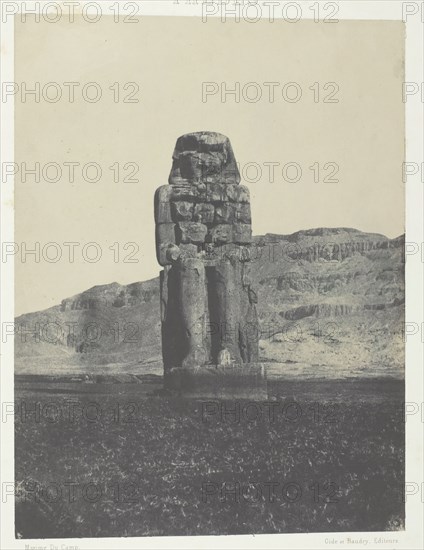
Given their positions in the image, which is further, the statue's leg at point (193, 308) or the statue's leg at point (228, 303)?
the statue's leg at point (228, 303)

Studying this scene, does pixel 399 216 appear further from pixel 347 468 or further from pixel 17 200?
pixel 17 200

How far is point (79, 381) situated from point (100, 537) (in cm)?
226

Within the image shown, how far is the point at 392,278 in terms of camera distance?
15.6 meters

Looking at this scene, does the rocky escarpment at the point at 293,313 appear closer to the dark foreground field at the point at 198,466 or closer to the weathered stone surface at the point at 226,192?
the dark foreground field at the point at 198,466

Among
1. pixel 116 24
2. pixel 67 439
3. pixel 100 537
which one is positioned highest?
pixel 116 24

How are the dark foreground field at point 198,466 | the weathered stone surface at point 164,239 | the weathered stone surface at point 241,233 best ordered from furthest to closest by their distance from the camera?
1. the weathered stone surface at point 241,233
2. the weathered stone surface at point 164,239
3. the dark foreground field at point 198,466

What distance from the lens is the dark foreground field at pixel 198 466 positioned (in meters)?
14.2

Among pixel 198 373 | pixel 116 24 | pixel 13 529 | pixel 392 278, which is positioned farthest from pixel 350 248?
pixel 13 529

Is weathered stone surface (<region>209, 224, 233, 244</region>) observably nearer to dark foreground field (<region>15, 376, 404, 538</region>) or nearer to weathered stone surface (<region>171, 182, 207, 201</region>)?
weathered stone surface (<region>171, 182, 207, 201</region>)

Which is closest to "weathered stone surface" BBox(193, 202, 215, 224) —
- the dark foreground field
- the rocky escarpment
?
the rocky escarpment

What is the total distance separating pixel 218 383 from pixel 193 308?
880 millimetres

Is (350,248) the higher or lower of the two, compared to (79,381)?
higher

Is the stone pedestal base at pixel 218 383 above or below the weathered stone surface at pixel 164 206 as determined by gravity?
below

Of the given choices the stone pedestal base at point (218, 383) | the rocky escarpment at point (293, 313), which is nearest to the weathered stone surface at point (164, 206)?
the rocky escarpment at point (293, 313)
